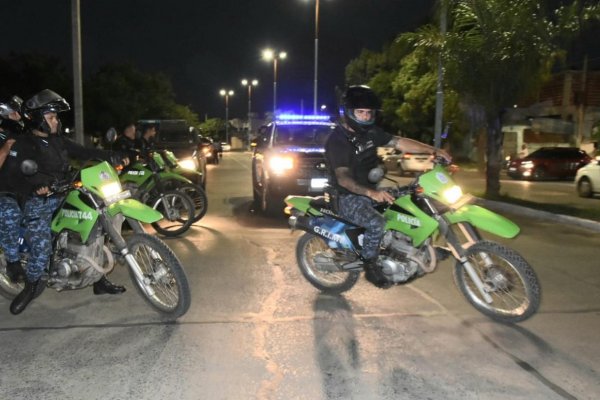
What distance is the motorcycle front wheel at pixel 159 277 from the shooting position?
516 centimetres

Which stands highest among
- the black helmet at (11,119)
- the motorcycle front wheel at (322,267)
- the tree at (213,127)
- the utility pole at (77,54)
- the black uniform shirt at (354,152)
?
the utility pole at (77,54)

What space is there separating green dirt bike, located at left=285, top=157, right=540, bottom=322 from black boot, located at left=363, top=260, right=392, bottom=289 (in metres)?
0.05

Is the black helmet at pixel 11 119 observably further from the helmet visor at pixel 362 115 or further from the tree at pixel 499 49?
the tree at pixel 499 49

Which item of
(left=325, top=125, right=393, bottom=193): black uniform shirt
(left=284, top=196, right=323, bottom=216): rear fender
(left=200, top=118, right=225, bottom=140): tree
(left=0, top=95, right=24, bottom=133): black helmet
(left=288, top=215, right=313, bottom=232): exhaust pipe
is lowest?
(left=200, top=118, right=225, bottom=140): tree

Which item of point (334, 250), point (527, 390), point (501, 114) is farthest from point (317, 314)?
point (501, 114)

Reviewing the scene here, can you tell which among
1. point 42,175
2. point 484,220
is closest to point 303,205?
point 484,220

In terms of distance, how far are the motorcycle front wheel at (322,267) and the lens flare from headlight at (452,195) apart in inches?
53.0

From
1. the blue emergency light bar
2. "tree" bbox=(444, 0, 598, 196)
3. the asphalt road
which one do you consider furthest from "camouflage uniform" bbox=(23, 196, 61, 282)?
"tree" bbox=(444, 0, 598, 196)

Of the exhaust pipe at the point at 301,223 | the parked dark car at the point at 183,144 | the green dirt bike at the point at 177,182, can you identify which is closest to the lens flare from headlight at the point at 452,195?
the exhaust pipe at the point at 301,223

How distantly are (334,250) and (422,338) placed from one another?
1394 millimetres

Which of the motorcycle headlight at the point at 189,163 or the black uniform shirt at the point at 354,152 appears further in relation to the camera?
the motorcycle headlight at the point at 189,163

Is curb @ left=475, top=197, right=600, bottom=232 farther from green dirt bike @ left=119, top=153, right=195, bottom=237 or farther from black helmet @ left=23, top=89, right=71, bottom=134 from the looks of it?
black helmet @ left=23, top=89, right=71, bottom=134

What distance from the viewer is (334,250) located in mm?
6078

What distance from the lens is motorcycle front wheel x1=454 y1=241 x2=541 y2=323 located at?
507 centimetres
